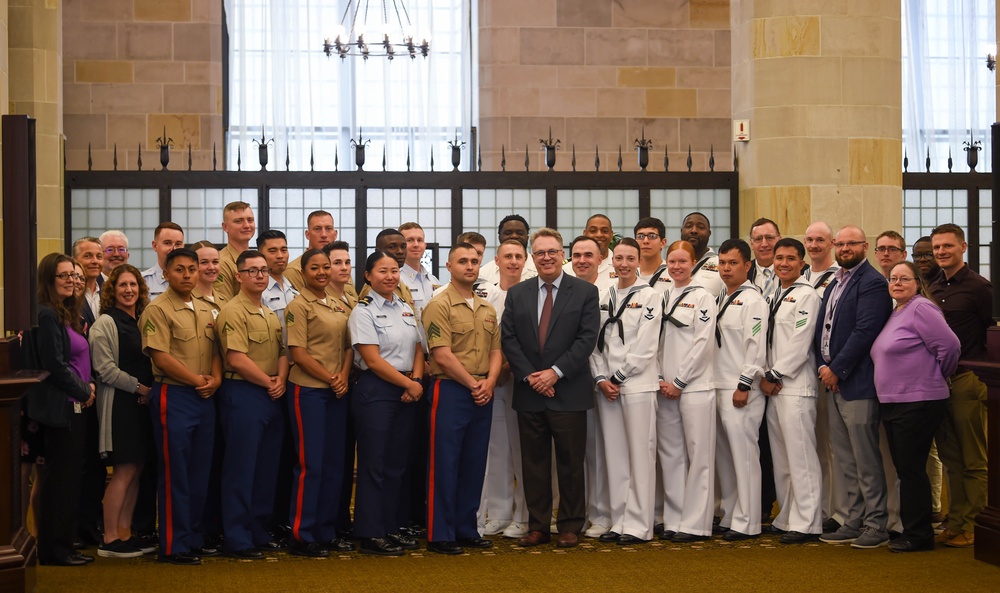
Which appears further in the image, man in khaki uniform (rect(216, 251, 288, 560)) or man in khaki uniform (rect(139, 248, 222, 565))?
man in khaki uniform (rect(216, 251, 288, 560))

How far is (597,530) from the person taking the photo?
678 cm

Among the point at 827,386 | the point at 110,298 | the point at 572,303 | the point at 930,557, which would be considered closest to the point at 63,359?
the point at 110,298

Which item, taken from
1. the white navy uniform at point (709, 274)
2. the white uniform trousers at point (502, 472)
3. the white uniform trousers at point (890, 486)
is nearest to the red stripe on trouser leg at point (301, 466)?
the white uniform trousers at point (502, 472)

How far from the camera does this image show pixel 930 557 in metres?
6.23

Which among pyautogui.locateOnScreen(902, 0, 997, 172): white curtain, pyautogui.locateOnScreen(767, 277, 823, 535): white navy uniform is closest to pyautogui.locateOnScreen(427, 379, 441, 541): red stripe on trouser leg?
pyautogui.locateOnScreen(767, 277, 823, 535): white navy uniform

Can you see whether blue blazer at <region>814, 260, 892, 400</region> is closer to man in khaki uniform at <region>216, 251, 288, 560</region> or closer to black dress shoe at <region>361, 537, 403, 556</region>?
black dress shoe at <region>361, 537, 403, 556</region>

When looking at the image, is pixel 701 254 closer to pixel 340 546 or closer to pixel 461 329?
pixel 461 329

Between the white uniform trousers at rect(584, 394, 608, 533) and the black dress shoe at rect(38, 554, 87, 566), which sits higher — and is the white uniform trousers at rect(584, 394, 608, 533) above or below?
above

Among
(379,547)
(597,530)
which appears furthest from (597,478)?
(379,547)

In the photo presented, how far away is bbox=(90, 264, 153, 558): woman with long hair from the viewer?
6137 millimetres

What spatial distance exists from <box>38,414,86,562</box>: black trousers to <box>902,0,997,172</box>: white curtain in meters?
13.3

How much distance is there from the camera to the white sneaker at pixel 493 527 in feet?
22.7

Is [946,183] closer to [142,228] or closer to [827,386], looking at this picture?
[827,386]

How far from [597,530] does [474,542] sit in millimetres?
731
